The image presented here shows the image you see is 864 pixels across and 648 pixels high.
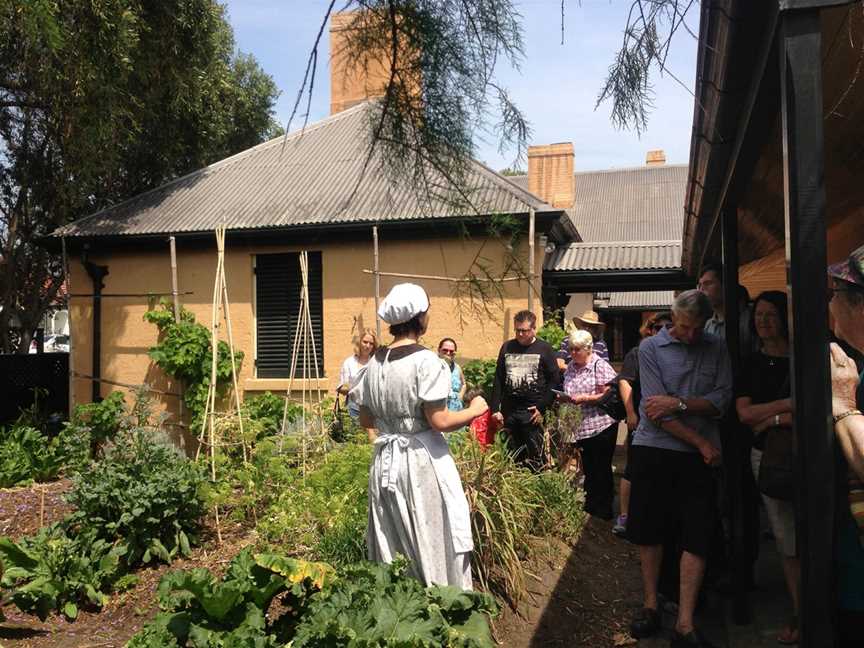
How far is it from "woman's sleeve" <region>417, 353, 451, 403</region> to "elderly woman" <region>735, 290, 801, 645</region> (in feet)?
4.95

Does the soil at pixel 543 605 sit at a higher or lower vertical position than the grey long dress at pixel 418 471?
lower

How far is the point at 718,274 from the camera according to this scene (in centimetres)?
518

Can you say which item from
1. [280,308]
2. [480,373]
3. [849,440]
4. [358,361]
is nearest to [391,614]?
[849,440]

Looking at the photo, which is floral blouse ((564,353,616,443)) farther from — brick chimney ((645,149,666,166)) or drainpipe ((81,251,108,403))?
brick chimney ((645,149,666,166))

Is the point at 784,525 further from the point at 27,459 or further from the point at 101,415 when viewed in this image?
the point at 101,415

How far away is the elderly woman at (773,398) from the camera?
12.4ft

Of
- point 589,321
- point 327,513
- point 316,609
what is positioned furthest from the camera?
point 589,321

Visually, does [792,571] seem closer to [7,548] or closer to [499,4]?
[499,4]

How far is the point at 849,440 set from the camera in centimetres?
213

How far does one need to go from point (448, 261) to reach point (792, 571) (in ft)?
24.8

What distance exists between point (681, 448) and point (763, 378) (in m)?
0.54

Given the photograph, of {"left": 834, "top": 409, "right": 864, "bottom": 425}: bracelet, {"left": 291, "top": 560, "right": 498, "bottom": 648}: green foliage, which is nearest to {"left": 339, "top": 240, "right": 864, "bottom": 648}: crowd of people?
{"left": 291, "top": 560, "right": 498, "bottom": 648}: green foliage

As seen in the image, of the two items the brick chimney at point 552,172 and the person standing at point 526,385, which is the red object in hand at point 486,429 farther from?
the brick chimney at point 552,172

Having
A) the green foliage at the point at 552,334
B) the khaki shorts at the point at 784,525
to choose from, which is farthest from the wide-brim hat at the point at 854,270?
the green foliage at the point at 552,334
